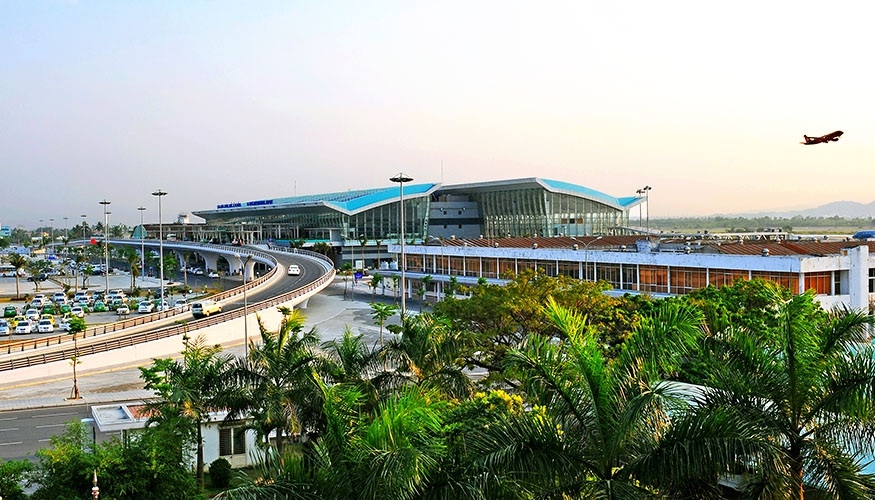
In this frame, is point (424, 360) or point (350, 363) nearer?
point (424, 360)

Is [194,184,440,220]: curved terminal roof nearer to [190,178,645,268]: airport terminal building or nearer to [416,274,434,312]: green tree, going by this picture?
[190,178,645,268]: airport terminal building

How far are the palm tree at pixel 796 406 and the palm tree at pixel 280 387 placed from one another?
9.39 metres

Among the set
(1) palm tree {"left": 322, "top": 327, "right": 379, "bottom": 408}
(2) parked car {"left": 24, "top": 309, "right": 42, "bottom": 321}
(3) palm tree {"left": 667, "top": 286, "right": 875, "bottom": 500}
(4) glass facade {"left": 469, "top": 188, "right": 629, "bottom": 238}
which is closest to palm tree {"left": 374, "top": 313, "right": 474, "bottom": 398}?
(1) palm tree {"left": 322, "top": 327, "right": 379, "bottom": 408}

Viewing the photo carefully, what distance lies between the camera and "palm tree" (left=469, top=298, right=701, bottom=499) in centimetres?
1043

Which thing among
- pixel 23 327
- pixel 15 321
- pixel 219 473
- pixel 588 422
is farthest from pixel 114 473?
pixel 15 321

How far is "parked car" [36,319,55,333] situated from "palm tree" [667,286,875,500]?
5956 centimetres

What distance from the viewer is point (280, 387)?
20.9 m

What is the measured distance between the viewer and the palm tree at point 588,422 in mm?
10430

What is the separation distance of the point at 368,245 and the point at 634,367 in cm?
13023

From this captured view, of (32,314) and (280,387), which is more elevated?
(280,387)

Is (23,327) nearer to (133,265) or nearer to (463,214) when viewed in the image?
(133,265)

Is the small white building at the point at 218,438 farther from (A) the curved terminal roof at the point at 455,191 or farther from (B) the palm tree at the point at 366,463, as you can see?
(A) the curved terminal roof at the point at 455,191

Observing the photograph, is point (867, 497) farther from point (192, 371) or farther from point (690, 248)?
point (690, 248)

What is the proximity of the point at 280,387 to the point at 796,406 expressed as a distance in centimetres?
1296
